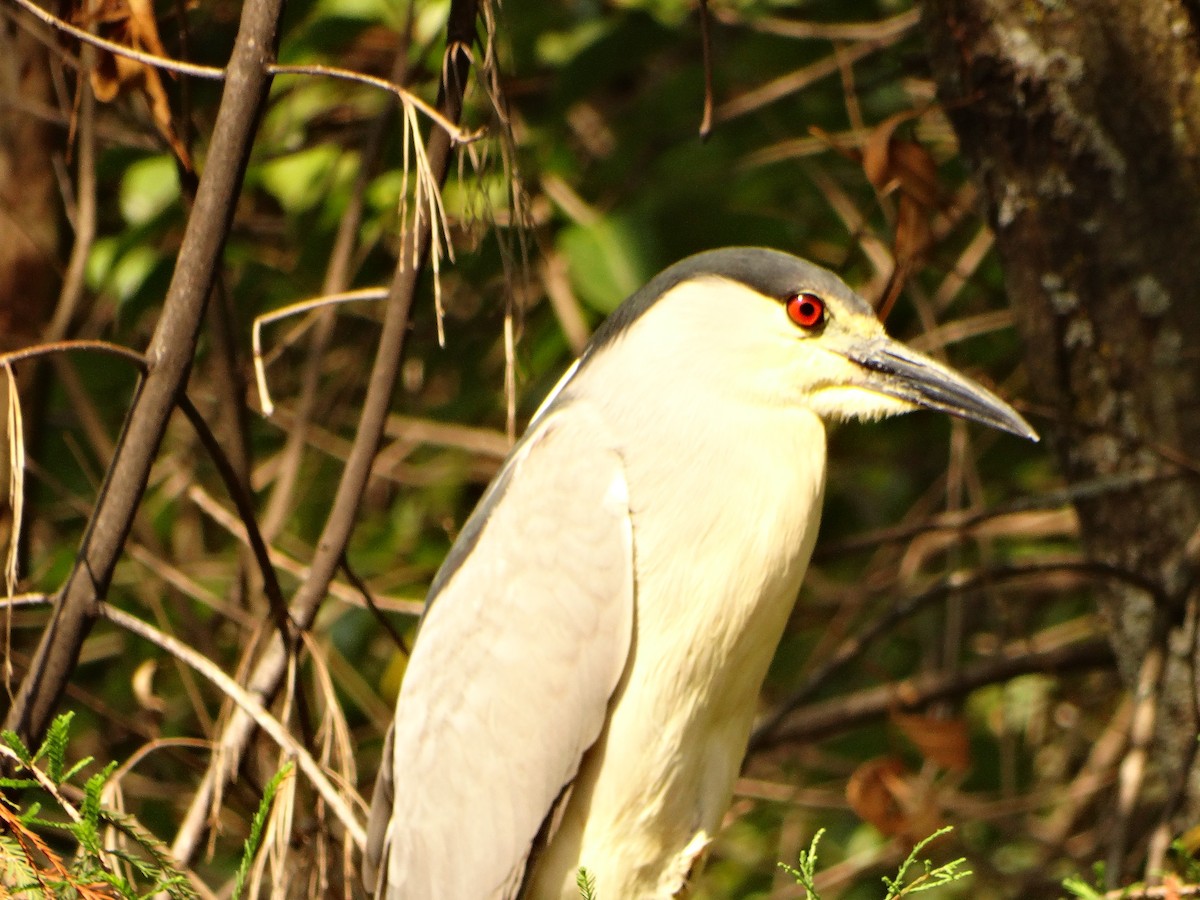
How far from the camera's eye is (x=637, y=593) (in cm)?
208

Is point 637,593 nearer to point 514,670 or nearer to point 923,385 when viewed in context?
point 514,670

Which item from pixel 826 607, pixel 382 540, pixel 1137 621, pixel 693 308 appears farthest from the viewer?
pixel 826 607

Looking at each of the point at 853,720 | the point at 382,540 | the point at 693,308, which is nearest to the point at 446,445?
the point at 382,540

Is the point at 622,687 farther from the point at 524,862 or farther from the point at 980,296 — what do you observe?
the point at 980,296

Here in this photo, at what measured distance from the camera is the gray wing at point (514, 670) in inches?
82.0

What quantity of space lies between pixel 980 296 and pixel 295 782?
2.46 m

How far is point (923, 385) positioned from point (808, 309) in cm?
22

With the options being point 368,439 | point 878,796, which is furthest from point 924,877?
point 878,796

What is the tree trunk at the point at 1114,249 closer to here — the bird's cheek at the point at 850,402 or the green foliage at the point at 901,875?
the bird's cheek at the point at 850,402

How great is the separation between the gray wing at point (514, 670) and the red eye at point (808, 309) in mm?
359

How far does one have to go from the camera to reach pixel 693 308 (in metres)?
2.32

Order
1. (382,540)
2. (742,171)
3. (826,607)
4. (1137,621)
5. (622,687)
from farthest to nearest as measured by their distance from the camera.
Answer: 1. (826,607)
2. (382,540)
3. (742,171)
4. (1137,621)
5. (622,687)

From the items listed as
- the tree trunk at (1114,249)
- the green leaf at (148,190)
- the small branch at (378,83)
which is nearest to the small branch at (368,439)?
the small branch at (378,83)

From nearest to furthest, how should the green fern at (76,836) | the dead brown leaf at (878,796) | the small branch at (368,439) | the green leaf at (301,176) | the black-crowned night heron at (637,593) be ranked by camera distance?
the green fern at (76,836), the black-crowned night heron at (637,593), the small branch at (368,439), the dead brown leaf at (878,796), the green leaf at (301,176)
